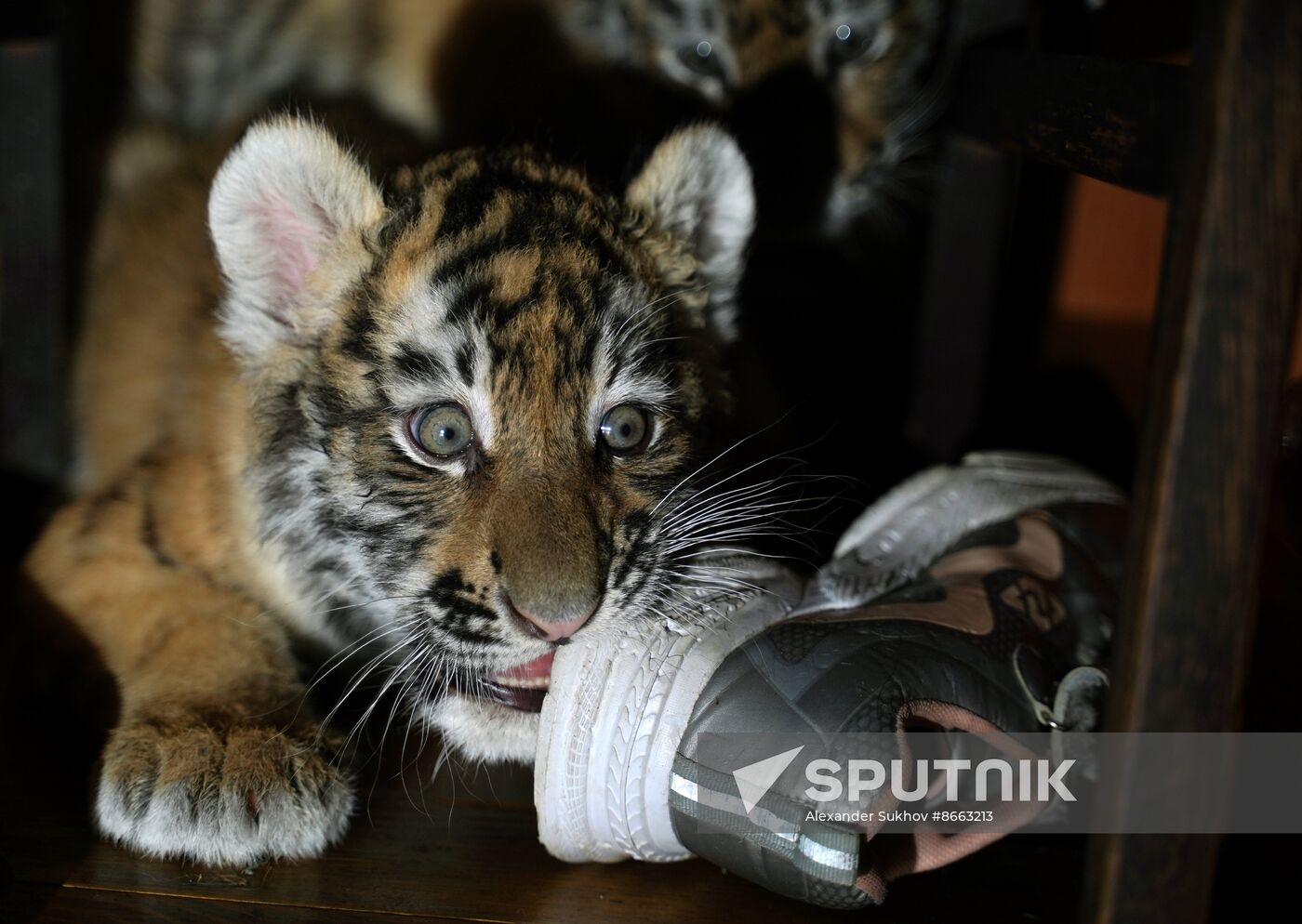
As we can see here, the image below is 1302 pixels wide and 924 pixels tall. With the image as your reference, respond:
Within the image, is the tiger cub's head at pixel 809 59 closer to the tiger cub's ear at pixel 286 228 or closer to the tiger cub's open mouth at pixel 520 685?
the tiger cub's ear at pixel 286 228

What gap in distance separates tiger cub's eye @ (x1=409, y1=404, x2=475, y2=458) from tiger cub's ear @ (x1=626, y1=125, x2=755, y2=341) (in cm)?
30

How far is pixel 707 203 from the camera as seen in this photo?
133cm

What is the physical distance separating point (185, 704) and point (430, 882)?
322 millimetres

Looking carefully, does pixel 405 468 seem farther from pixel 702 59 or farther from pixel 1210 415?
pixel 702 59

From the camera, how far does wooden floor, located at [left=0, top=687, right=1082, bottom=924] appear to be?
99 cm

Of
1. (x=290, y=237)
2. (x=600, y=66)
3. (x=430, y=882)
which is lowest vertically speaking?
(x=430, y=882)

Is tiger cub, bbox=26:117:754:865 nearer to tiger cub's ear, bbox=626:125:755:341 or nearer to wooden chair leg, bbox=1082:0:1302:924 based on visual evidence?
tiger cub's ear, bbox=626:125:755:341

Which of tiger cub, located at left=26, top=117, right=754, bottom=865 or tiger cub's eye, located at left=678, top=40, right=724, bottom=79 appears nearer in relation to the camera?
tiger cub, located at left=26, top=117, right=754, bottom=865

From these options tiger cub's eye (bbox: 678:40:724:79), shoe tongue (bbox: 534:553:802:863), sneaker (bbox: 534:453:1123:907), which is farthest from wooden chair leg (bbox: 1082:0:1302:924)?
tiger cub's eye (bbox: 678:40:724:79)

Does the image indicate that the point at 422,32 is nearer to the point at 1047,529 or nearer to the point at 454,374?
the point at 454,374

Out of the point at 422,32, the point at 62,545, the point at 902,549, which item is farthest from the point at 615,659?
the point at 422,32

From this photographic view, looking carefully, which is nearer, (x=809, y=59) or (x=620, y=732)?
(x=620, y=732)

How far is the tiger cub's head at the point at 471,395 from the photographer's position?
3.49 feet

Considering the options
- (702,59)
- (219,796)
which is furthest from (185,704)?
(702,59)
